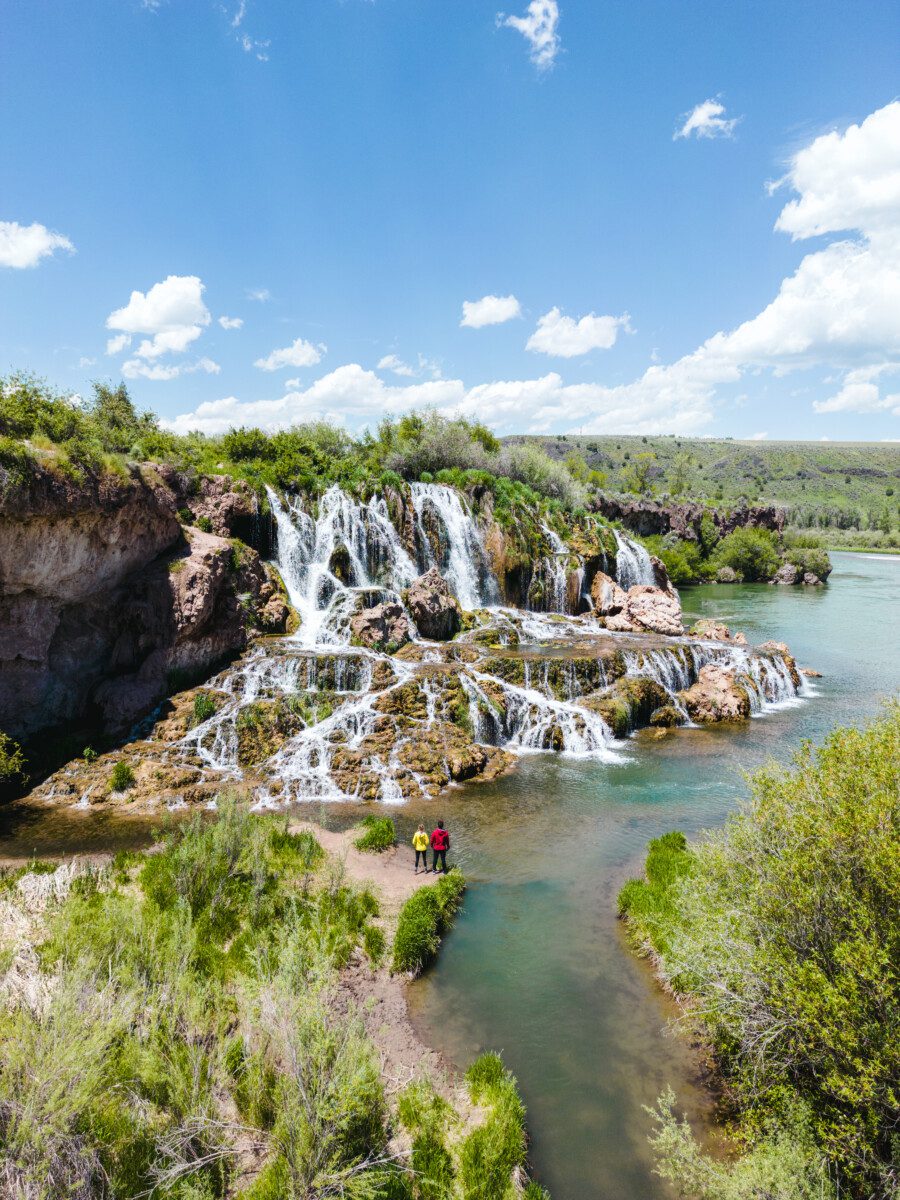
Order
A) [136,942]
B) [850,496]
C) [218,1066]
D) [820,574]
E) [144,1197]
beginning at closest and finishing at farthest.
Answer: [144,1197]
[218,1066]
[136,942]
[820,574]
[850,496]

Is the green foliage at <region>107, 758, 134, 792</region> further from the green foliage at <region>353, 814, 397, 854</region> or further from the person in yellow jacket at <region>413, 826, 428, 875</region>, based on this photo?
the person in yellow jacket at <region>413, 826, 428, 875</region>

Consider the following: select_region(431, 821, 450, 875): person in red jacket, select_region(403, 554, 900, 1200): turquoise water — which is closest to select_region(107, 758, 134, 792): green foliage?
select_region(403, 554, 900, 1200): turquoise water

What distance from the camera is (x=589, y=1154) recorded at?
23.3 feet

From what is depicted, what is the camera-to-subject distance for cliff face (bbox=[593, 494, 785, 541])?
2470 inches

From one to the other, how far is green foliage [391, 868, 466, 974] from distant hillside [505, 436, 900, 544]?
338 feet

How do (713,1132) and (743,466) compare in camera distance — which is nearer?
(713,1132)

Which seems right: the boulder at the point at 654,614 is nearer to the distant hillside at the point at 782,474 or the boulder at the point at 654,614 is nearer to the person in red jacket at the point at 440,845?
the person in red jacket at the point at 440,845

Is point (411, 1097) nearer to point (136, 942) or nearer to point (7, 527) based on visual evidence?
point (136, 942)

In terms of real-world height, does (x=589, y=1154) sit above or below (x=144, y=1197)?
below

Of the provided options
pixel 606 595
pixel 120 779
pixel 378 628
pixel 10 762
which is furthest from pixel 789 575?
pixel 10 762

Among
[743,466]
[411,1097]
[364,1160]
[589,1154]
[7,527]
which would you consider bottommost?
[589,1154]

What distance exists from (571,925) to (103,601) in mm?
19267

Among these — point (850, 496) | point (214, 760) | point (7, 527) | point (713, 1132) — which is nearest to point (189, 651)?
point (214, 760)

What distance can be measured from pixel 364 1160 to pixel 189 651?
61.5 ft
